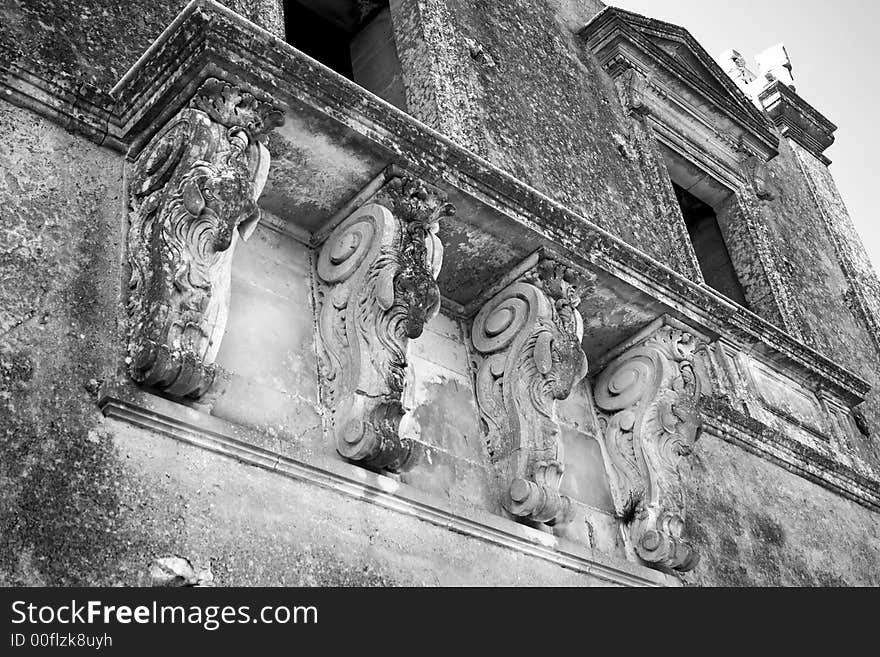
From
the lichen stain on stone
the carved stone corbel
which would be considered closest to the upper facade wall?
the carved stone corbel

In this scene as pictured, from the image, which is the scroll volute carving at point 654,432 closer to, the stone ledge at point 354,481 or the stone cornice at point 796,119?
the stone ledge at point 354,481

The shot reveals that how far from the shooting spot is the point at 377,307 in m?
4.35

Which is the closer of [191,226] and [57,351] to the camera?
[57,351]

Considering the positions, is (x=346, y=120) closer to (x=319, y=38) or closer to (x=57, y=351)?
(x=57, y=351)

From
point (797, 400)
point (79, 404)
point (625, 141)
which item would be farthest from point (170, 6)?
point (797, 400)

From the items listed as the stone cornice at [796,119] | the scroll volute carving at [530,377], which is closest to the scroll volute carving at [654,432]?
the scroll volute carving at [530,377]

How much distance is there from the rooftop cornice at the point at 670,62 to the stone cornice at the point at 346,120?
8.78 ft

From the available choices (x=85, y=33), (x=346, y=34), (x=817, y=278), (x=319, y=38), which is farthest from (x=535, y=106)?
(x=817, y=278)

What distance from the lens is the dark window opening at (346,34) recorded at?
257 inches

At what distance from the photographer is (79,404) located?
3553 mm

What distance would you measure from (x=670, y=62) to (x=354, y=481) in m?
5.24

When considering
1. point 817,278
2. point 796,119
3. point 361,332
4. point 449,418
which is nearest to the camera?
point 361,332

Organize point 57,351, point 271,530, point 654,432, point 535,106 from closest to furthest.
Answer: point 57,351
point 271,530
point 654,432
point 535,106
